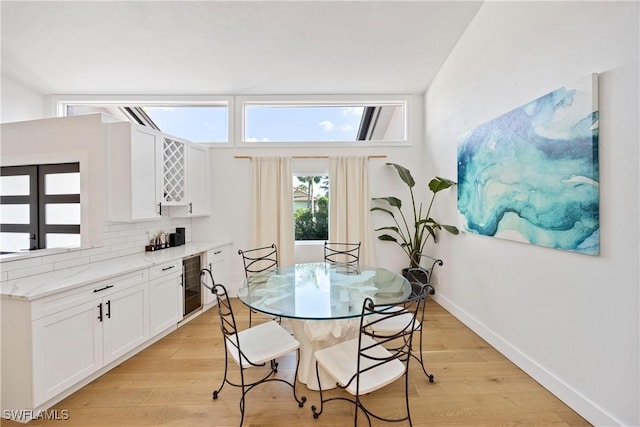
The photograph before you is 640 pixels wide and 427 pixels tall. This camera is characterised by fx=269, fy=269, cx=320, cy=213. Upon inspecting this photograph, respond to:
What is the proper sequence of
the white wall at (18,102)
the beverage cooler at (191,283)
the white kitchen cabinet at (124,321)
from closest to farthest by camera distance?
the white kitchen cabinet at (124,321) < the beverage cooler at (191,283) < the white wall at (18,102)

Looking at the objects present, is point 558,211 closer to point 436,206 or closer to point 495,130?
point 495,130

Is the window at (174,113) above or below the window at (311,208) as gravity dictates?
above

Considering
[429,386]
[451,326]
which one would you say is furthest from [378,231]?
[429,386]

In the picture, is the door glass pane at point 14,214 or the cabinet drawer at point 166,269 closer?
the cabinet drawer at point 166,269

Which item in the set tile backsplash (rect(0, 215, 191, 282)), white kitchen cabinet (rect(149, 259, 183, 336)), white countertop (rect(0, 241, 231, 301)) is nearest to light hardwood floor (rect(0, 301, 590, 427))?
white kitchen cabinet (rect(149, 259, 183, 336))

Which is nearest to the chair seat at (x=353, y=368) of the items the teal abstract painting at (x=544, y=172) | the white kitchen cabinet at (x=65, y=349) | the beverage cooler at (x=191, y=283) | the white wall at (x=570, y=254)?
the white wall at (x=570, y=254)

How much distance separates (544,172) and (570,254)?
603 millimetres

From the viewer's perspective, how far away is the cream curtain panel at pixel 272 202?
4.11 meters

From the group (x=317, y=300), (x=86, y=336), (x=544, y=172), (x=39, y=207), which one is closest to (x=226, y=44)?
(x=39, y=207)

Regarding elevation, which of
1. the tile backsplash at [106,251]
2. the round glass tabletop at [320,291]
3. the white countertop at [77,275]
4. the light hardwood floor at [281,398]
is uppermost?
the tile backsplash at [106,251]

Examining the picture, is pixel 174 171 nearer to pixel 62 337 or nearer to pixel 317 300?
pixel 62 337

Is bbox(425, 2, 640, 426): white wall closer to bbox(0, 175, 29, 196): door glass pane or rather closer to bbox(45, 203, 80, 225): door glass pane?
bbox(45, 203, 80, 225): door glass pane

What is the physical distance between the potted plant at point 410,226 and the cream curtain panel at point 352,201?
0.19 metres

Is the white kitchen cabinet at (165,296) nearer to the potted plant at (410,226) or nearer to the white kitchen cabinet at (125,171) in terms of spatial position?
the white kitchen cabinet at (125,171)
